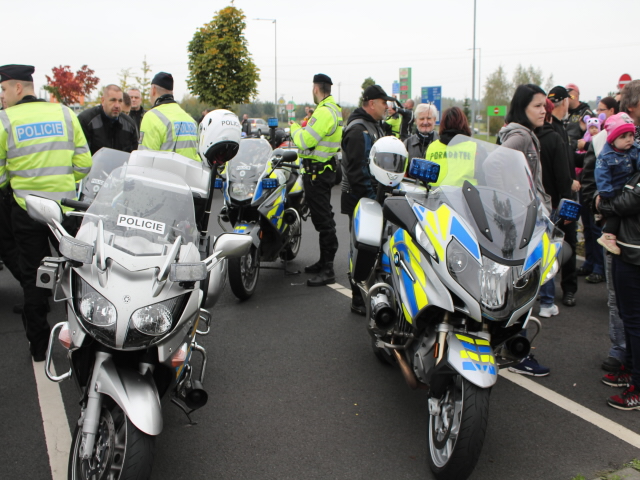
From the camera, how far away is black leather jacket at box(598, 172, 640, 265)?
3.57 metres

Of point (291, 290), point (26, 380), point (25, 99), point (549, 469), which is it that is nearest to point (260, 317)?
point (291, 290)

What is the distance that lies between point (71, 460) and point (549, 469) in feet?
7.60

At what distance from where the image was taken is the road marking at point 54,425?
3.08m

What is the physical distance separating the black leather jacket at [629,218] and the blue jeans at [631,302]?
75mm

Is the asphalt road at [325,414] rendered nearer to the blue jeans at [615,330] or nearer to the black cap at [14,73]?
the blue jeans at [615,330]

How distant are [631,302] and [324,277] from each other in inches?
132

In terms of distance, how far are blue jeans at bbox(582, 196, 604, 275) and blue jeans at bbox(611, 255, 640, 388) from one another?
A: 2905mm

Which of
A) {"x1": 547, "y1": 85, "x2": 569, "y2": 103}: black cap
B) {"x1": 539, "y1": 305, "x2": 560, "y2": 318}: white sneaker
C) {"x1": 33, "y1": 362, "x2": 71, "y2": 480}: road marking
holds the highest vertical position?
{"x1": 547, "y1": 85, "x2": 569, "y2": 103}: black cap

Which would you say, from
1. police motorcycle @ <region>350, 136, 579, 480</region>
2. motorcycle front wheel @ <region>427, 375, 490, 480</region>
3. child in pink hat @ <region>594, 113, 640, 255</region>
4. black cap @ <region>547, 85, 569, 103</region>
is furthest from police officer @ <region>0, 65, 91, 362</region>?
black cap @ <region>547, 85, 569, 103</region>

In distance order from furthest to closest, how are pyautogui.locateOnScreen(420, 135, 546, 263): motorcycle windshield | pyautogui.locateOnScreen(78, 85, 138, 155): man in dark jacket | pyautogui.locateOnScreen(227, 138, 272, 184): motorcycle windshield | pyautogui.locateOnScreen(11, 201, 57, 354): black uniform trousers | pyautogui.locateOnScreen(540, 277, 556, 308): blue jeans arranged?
pyautogui.locateOnScreen(78, 85, 138, 155): man in dark jacket, pyautogui.locateOnScreen(227, 138, 272, 184): motorcycle windshield, pyautogui.locateOnScreen(540, 277, 556, 308): blue jeans, pyautogui.locateOnScreen(11, 201, 57, 354): black uniform trousers, pyautogui.locateOnScreen(420, 135, 546, 263): motorcycle windshield

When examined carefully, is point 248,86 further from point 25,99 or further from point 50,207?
point 50,207

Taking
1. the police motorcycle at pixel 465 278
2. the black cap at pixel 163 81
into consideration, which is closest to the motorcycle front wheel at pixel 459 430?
the police motorcycle at pixel 465 278

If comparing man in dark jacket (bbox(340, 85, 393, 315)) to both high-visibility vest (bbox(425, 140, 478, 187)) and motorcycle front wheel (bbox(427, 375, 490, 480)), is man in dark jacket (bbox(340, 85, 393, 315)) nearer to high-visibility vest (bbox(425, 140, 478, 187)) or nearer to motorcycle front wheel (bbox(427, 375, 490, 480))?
high-visibility vest (bbox(425, 140, 478, 187))

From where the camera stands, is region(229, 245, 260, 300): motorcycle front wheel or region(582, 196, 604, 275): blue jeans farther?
region(582, 196, 604, 275): blue jeans
